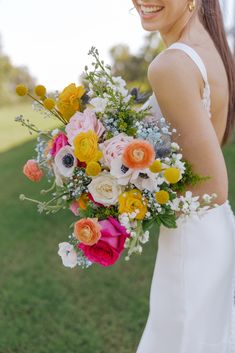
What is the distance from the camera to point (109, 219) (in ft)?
5.70

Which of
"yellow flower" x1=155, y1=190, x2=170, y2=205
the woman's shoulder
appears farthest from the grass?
"yellow flower" x1=155, y1=190, x2=170, y2=205

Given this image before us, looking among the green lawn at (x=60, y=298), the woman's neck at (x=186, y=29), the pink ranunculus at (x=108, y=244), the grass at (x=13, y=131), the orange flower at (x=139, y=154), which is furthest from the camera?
the grass at (x=13, y=131)

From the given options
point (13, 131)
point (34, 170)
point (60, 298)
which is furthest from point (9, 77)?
point (34, 170)

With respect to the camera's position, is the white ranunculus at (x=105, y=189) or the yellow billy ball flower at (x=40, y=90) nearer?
the white ranunculus at (x=105, y=189)

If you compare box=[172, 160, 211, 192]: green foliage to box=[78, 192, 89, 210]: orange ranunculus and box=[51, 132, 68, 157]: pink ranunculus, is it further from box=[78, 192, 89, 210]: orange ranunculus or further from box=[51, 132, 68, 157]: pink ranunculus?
box=[51, 132, 68, 157]: pink ranunculus

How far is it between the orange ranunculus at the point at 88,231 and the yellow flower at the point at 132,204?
9 centimetres

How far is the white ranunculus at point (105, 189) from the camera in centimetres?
170

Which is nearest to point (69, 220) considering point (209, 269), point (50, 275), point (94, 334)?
point (50, 275)

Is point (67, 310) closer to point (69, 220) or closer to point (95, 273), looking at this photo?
point (95, 273)

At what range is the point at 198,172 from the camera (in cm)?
183

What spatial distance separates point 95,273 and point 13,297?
73 centimetres

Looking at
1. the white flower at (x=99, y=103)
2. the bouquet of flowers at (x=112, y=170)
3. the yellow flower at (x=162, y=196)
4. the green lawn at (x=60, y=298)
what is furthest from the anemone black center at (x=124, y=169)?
the green lawn at (x=60, y=298)

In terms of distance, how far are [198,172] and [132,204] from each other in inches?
11.4

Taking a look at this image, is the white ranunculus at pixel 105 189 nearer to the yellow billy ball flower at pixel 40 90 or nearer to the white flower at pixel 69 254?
the white flower at pixel 69 254
